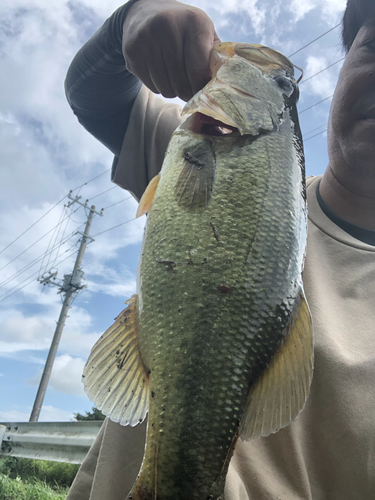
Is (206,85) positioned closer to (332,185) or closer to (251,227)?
(251,227)

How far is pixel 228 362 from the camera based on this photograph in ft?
2.98

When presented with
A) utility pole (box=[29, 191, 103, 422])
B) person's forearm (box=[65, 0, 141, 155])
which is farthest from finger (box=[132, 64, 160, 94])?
utility pole (box=[29, 191, 103, 422])

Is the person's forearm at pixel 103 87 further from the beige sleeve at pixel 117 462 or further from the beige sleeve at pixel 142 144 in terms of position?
the beige sleeve at pixel 117 462

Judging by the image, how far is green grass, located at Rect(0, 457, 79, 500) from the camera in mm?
5407

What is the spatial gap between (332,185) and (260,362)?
1.59 meters

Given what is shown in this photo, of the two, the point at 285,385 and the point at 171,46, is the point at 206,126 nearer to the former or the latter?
the point at 171,46

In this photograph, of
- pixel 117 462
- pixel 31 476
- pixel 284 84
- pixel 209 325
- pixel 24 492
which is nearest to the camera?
pixel 209 325

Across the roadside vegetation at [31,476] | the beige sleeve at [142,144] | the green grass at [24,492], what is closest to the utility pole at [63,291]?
the roadside vegetation at [31,476]

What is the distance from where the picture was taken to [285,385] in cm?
94

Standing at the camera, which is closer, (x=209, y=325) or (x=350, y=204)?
(x=209, y=325)

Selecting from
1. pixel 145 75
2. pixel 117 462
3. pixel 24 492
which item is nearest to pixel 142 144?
pixel 145 75

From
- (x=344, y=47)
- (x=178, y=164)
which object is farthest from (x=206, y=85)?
(x=344, y=47)

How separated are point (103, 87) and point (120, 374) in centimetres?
167

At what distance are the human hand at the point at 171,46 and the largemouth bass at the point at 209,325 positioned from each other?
6.2 inches
